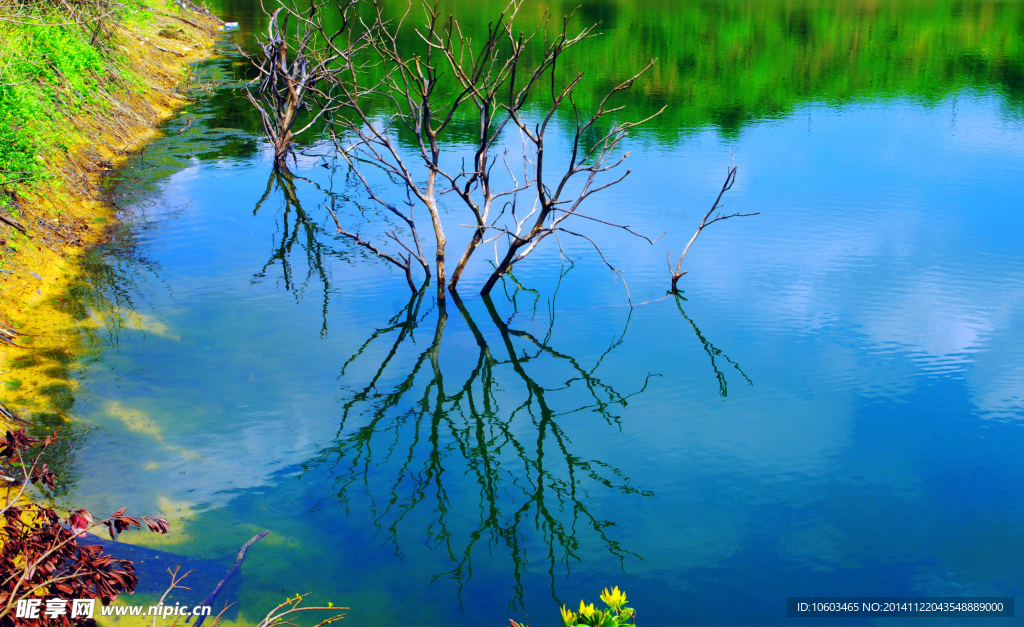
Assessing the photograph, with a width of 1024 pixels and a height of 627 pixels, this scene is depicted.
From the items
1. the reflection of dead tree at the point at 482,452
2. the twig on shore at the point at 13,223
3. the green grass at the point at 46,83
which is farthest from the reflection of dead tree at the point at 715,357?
the twig on shore at the point at 13,223

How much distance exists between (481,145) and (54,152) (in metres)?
6.87

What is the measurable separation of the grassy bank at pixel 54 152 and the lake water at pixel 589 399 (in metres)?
0.39

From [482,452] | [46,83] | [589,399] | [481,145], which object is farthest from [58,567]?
[46,83]

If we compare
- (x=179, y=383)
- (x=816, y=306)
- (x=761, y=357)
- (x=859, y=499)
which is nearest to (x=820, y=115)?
(x=816, y=306)

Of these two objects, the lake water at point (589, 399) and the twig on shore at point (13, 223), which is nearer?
the lake water at point (589, 399)

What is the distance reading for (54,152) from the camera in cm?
1128

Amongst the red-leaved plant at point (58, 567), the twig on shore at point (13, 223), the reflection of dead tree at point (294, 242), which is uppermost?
the twig on shore at point (13, 223)

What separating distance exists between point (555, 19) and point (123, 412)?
84.2 ft

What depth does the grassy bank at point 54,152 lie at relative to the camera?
7.39 metres

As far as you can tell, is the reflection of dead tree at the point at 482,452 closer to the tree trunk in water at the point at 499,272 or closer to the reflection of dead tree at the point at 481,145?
the tree trunk in water at the point at 499,272

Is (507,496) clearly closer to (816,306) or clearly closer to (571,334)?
(571,334)

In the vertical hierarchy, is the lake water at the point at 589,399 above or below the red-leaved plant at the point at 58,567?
below

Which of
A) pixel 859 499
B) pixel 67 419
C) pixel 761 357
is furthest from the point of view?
pixel 761 357

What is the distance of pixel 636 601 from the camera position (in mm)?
4988
